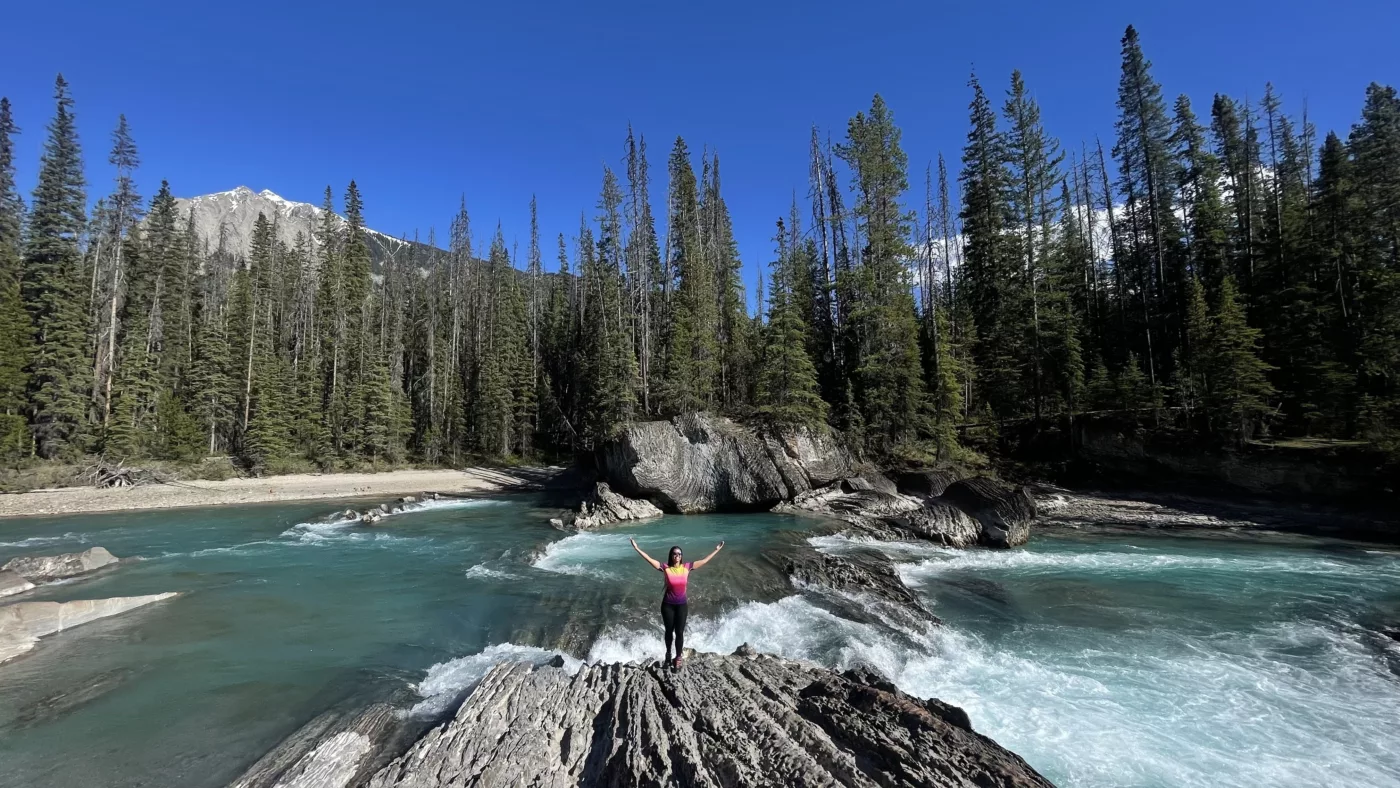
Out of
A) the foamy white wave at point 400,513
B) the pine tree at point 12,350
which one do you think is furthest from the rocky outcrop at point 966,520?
the pine tree at point 12,350

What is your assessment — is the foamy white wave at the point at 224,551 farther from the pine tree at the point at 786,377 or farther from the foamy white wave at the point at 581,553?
the pine tree at the point at 786,377

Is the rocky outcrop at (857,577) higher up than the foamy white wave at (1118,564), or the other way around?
the rocky outcrop at (857,577)

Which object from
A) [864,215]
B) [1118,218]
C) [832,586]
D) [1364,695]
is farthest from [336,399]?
[1118,218]

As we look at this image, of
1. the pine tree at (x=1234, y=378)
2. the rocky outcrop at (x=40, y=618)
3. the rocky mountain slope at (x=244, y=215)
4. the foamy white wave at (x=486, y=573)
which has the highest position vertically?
the rocky mountain slope at (x=244, y=215)

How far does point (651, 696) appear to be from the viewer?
22.2 feet

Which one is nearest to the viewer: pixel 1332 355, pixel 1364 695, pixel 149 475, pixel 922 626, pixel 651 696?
pixel 651 696

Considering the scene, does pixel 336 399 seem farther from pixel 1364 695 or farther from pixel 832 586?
pixel 1364 695

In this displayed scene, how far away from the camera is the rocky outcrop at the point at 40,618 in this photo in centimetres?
982

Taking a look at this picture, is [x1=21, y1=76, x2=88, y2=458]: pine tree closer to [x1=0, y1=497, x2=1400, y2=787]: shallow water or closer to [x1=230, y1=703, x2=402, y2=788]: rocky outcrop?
[x1=0, y1=497, x2=1400, y2=787]: shallow water

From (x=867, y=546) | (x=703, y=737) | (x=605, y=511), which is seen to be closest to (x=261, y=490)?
(x=605, y=511)

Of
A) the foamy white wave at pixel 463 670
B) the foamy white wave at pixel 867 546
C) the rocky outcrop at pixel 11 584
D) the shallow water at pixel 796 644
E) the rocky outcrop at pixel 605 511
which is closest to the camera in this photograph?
the shallow water at pixel 796 644

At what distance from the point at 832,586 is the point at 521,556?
31.4 ft

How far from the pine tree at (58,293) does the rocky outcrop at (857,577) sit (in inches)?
1634

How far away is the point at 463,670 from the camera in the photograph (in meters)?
9.03
